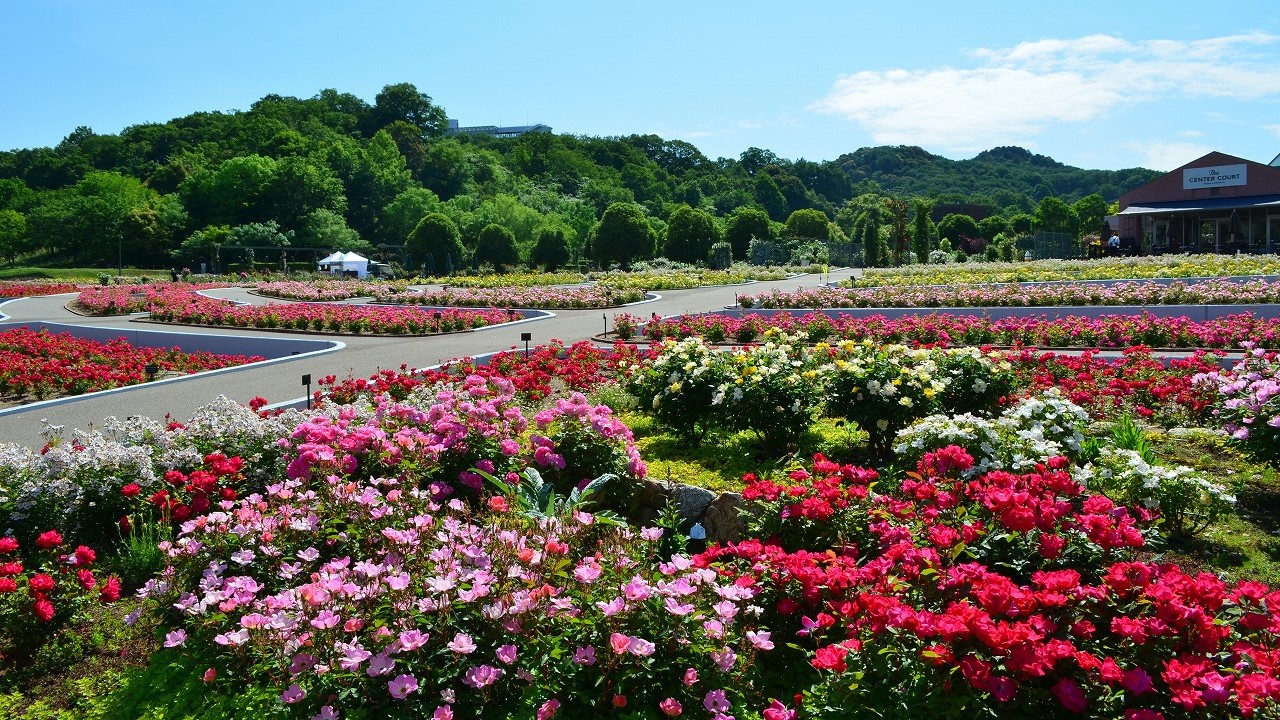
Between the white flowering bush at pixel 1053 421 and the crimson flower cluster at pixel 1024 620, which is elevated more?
the white flowering bush at pixel 1053 421

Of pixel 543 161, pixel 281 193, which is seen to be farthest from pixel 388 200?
pixel 543 161

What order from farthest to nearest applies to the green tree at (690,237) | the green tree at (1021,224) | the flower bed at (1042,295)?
the green tree at (1021,224)
the green tree at (690,237)
the flower bed at (1042,295)

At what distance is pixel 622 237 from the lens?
41.7 metres

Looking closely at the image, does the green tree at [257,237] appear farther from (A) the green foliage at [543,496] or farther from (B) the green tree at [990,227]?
(A) the green foliage at [543,496]

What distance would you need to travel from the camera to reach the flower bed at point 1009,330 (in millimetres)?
10680

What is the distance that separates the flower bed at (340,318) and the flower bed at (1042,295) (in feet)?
20.2

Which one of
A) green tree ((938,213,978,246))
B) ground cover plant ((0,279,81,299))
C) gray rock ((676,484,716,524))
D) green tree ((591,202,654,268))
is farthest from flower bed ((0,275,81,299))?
green tree ((938,213,978,246))

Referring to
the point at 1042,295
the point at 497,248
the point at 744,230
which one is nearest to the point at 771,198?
the point at 744,230

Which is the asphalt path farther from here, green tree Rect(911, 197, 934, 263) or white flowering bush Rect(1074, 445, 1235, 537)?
green tree Rect(911, 197, 934, 263)

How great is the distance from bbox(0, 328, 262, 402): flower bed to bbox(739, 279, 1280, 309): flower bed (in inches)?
420

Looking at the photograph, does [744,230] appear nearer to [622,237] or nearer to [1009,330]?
[622,237]

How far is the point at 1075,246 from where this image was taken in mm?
45875

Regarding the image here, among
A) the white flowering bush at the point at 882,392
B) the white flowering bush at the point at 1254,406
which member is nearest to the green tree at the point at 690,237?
the white flowering bush at the point at 882,392

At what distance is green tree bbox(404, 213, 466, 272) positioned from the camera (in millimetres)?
41062
